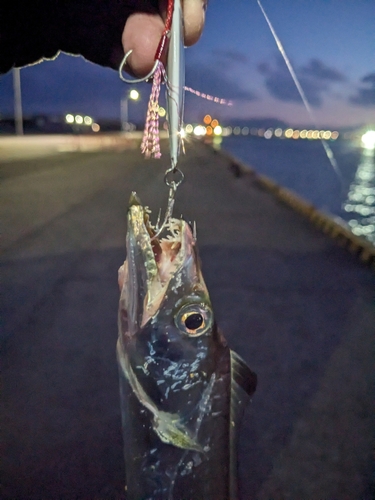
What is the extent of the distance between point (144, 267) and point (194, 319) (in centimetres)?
31

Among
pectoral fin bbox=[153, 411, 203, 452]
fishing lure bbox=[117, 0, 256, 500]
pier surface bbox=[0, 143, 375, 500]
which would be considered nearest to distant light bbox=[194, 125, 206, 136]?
pier surface bbox=[0, 143, 375, 500]

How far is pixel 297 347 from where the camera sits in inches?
213

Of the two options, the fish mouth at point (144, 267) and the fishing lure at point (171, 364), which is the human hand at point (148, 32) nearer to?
the fishing lure at point (171, 364)

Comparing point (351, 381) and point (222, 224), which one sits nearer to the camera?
point (351, 381)

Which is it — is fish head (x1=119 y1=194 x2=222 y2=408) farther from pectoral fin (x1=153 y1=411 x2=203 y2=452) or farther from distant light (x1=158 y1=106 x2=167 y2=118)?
distant light (x1=158 y1=106 x2=167 y2=118)

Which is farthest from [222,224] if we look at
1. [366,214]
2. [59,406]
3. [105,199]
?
[366,214]

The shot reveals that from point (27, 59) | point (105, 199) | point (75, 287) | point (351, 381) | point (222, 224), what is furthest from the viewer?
point (105, 199)

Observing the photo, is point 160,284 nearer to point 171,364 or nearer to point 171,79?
point 171,364

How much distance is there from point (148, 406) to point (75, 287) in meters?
5.30

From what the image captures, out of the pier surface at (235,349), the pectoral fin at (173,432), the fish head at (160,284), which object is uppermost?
the fish head at (160,284)

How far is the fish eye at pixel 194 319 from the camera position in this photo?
1.76 meters

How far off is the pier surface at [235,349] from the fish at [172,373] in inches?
40.4

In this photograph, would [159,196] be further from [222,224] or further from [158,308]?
[158,308]

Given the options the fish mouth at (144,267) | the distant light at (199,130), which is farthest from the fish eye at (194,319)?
the distant light at (199,130)
